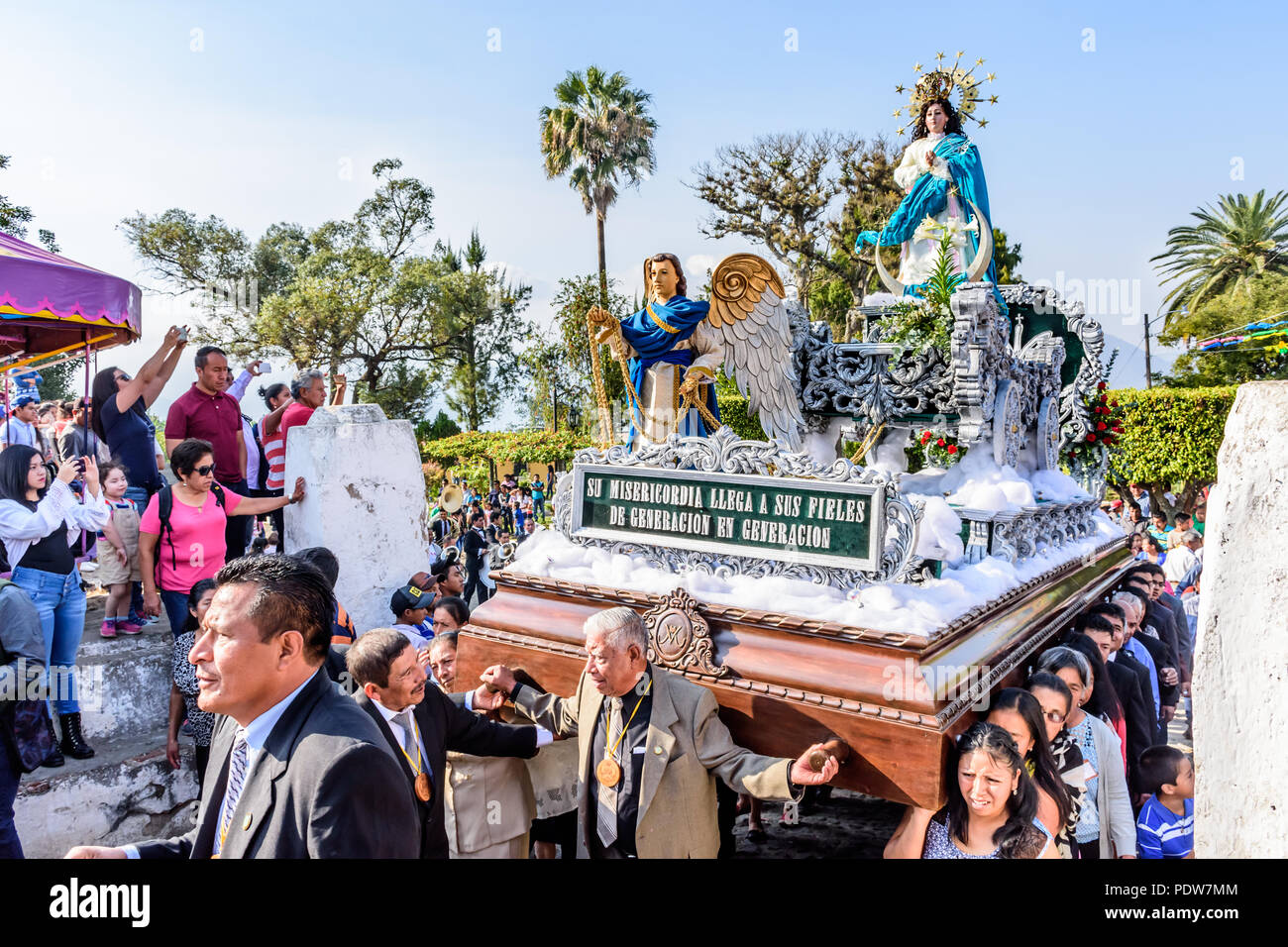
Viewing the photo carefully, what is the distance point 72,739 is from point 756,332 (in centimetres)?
406

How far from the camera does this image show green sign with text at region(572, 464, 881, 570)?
9.52ft

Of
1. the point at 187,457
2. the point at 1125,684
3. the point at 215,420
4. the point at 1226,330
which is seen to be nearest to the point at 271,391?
the point at 215,420

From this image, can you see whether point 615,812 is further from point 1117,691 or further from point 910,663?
point 1117,691

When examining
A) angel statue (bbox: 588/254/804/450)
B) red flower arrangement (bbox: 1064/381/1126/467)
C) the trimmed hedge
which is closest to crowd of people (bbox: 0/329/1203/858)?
angel statue (bbox: 588/254/804/450)

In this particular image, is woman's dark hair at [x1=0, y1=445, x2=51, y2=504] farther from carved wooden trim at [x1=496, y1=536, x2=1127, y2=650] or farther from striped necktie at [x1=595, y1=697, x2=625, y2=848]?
striped necktie at [x1=595, y1=697, x2=625, y2=848]

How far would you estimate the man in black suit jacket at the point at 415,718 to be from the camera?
245 centimetres

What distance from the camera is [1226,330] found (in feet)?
61.7

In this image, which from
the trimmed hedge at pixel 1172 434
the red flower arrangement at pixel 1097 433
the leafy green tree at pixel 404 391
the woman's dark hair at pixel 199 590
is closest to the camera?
the woman's dark hair at pixel 199 590

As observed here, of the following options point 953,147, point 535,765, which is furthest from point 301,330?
point 535,765

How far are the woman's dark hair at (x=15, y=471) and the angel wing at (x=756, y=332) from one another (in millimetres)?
3503

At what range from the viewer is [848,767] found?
8.34 ft

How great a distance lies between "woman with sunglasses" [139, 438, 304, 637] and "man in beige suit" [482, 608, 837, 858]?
2.60 m

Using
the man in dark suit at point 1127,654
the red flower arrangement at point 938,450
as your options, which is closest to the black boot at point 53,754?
the man in dark suit at point 1127,654

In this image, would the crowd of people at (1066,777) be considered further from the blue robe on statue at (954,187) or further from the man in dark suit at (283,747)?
the blue robe on statue at (954,187)
